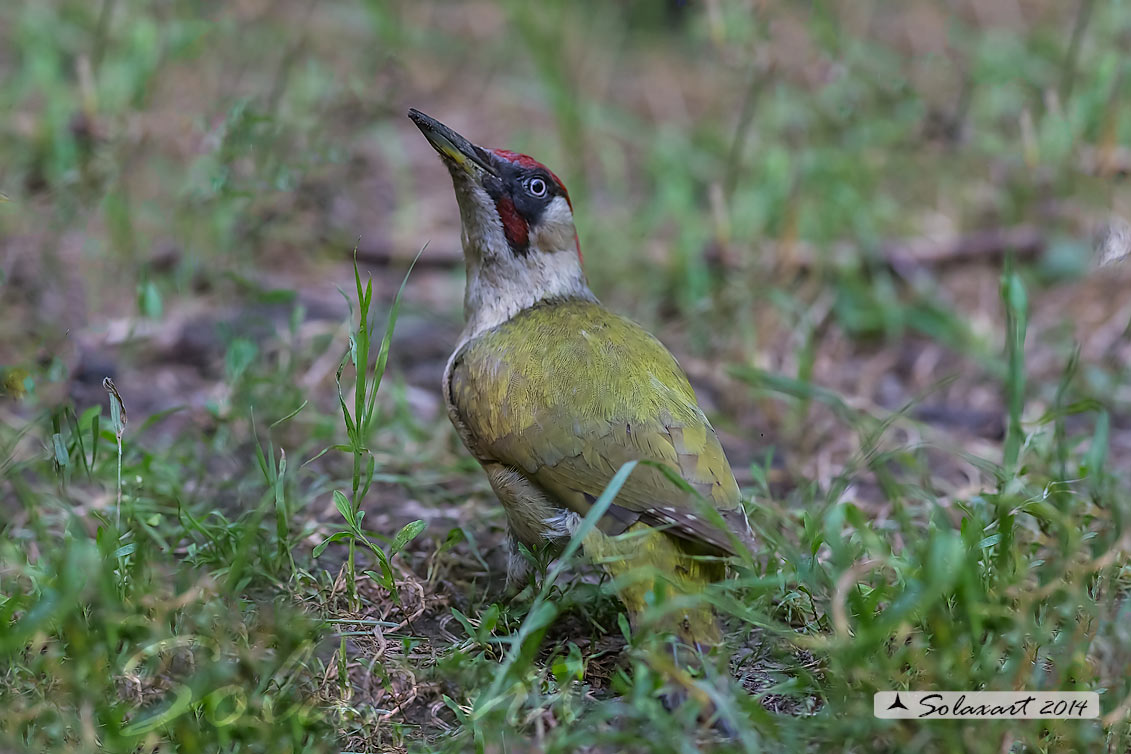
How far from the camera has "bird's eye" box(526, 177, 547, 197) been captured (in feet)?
12.1

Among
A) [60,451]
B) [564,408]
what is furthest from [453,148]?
[60,451]

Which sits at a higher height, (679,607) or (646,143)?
(646,143)

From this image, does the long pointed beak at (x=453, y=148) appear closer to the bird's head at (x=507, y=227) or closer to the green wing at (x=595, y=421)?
the bird's head at (x=507, y=227)

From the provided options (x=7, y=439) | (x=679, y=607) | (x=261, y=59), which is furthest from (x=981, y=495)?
(x=261, y=59)

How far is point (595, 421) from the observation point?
2.98 m

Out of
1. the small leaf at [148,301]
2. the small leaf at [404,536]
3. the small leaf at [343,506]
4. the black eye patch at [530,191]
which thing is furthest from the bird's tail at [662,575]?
the small leaf at [148,301]

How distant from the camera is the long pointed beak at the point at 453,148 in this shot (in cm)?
349

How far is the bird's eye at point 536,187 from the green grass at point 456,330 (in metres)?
0.57

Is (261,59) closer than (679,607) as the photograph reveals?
No

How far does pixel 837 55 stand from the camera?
4910mm

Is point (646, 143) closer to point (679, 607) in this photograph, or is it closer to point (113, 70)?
point (113, 70)

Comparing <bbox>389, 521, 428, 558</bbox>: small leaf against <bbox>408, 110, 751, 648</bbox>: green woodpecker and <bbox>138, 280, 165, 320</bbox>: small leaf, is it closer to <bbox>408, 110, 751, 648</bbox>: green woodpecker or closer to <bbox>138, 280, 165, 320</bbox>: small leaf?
<bbox>408, 110, 751, 648</bbox>: green woodpecker

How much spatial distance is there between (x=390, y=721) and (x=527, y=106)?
16.8 feet

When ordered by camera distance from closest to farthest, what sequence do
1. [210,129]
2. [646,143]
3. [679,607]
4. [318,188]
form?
[679,607] < [210,129] < [318,188] < [646,143]
